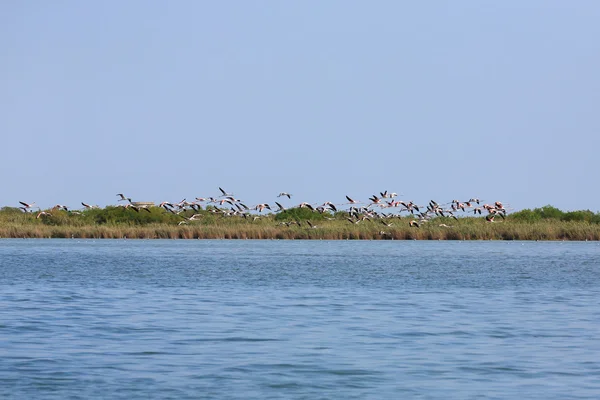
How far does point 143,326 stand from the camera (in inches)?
732

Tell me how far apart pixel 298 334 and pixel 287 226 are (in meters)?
49.9

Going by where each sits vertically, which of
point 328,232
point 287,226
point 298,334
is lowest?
point 298,334

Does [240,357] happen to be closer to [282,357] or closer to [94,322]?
[282,357]

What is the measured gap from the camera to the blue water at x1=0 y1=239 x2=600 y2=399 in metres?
13.0

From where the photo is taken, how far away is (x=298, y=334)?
58.0ft

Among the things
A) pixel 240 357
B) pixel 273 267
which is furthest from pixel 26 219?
pixel 240 357

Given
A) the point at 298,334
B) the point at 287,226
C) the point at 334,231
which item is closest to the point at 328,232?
the point at 334,231

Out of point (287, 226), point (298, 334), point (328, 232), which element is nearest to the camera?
point (298, 334)

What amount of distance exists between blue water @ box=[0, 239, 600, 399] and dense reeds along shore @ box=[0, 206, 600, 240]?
26201 mm

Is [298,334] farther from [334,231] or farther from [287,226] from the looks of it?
[287,226]

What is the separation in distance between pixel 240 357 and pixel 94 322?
4.99 metres

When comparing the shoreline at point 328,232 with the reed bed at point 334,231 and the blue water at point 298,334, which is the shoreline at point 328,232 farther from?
the blue water at point 298,334

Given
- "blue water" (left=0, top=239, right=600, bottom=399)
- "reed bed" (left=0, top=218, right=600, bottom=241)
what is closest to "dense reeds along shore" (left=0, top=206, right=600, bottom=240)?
"reed bed" (left=0, top=218, right=600, bottom=241)

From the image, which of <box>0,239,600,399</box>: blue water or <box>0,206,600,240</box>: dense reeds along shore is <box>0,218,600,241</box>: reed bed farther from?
<box>0,239,600,399</box>: blue water
